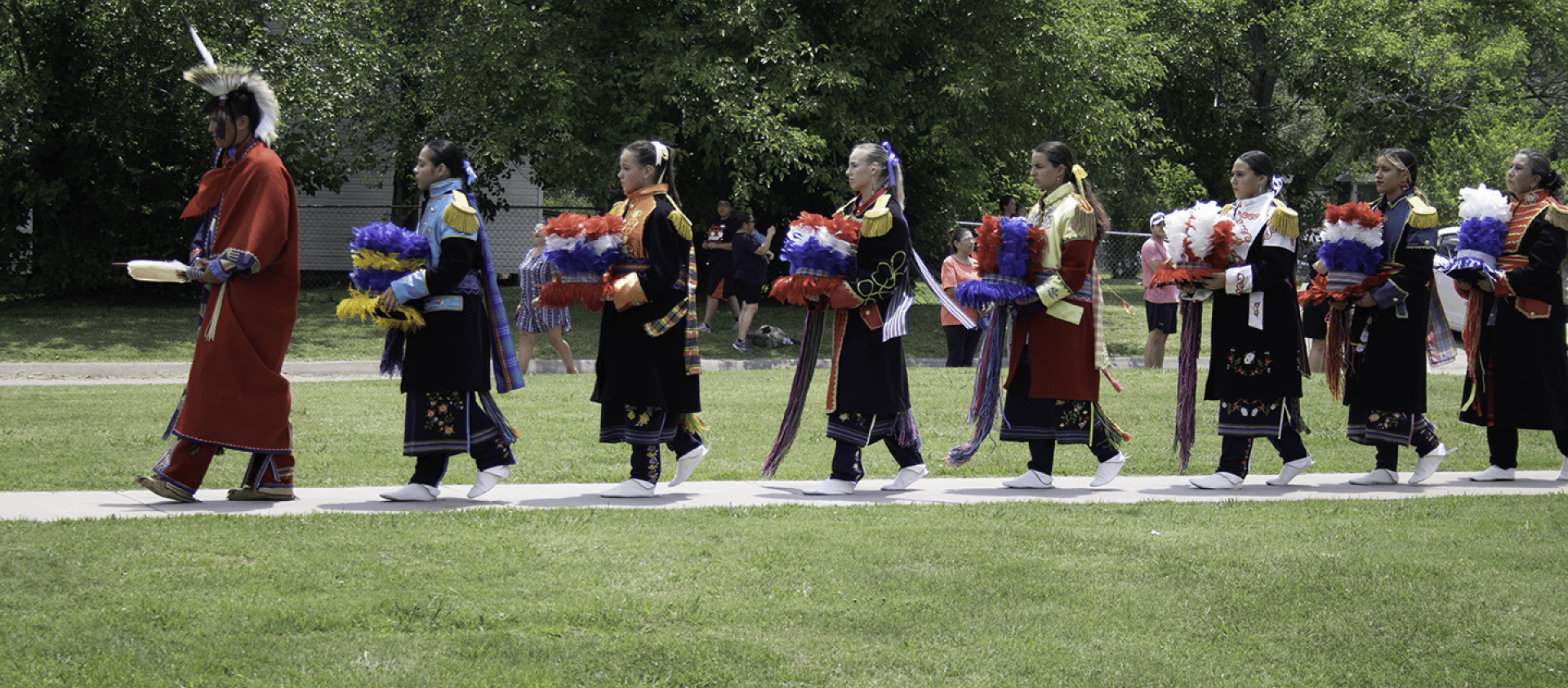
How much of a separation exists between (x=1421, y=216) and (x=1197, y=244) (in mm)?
1445

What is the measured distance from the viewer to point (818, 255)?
7672 millimetres

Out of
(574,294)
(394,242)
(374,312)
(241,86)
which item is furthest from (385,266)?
(241,86)

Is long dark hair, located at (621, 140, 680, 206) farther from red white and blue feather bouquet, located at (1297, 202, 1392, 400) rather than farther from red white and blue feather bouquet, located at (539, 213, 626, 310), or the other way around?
red white and blue feather bouquet, located at (1297, 202, 1392, 400)

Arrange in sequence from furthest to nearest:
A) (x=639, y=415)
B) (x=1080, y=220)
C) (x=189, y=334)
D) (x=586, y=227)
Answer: (x=189, y=334) < (x=1080, y=220) < (x=639, y=415) < (x=586, y=227)

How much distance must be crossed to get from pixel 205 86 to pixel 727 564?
3.74 meters

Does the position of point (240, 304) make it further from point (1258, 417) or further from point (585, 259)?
point (1258, 417)

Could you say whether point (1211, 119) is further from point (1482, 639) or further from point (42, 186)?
point (1482, 639)

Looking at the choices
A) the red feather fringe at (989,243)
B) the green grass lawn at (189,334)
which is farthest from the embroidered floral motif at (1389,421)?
the green grass lawn at (189,334)

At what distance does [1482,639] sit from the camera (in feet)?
16.3

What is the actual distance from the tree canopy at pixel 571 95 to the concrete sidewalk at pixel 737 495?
10924mm

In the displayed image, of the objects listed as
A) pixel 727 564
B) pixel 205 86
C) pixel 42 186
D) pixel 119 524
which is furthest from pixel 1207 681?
pixel 42 186

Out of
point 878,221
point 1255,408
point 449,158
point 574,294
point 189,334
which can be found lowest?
point 189,334

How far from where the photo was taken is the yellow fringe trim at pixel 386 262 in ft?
23.2

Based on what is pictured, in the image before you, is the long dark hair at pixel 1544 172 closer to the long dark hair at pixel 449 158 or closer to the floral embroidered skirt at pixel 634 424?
the floral embroidered skirt at pixel 634 424
